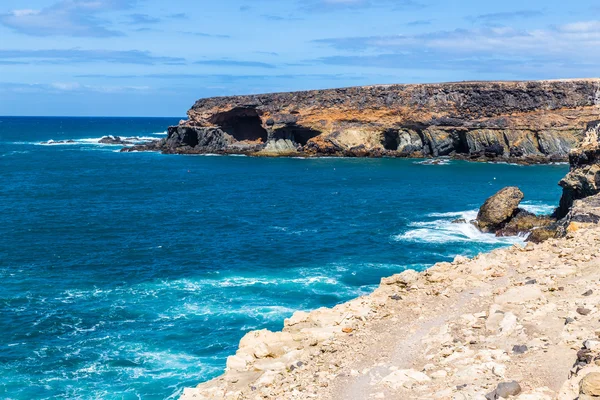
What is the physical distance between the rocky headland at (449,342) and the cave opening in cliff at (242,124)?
97.8 meters

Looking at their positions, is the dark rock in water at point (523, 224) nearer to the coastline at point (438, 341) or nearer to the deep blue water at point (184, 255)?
the deep blue water at point (184, 255)

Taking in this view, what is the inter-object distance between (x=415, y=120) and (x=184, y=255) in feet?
A: 221

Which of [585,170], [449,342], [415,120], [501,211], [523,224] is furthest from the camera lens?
[415,120]

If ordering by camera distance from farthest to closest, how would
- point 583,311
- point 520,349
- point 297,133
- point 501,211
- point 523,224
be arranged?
point 297,133 < point 501,211 < point 523,224 < point 583,311 < point 520,349

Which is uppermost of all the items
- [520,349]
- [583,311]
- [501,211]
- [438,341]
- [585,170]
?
[585,170]

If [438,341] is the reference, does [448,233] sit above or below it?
below

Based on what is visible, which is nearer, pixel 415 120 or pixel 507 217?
pixel 507 217

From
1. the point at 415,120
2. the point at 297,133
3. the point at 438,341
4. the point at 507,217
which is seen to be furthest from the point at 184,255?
the point at 297,133

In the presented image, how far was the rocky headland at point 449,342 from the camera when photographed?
11.6 metres

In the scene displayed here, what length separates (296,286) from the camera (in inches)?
1266

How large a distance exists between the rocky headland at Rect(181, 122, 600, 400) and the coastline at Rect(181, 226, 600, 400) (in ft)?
0.09

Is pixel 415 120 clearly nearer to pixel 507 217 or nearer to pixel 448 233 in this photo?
pixel 507 217

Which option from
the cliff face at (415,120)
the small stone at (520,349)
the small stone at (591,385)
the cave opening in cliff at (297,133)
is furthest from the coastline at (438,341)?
the cave opening in cliff at (297,133)

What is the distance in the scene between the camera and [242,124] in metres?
122
